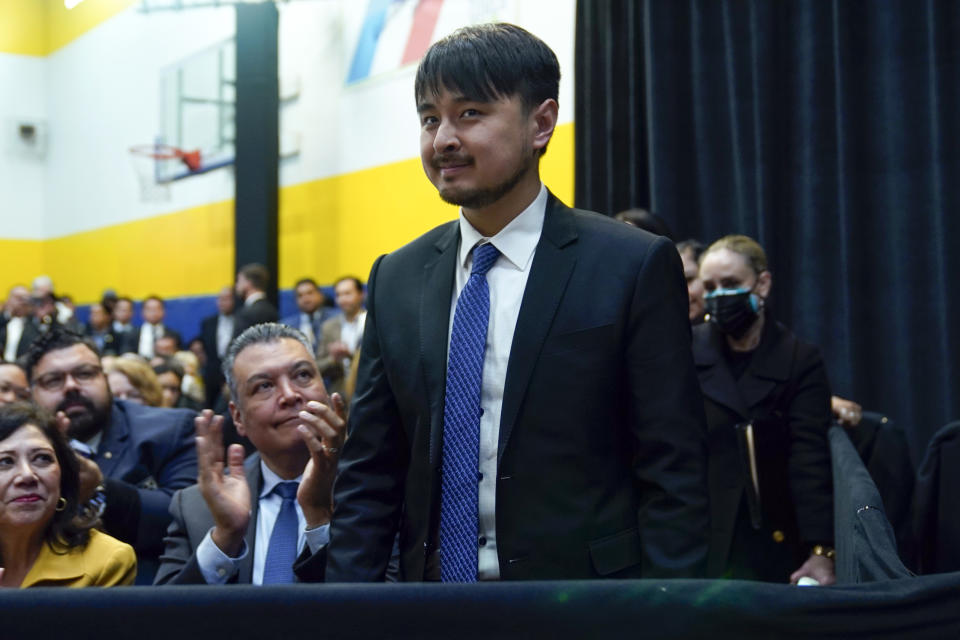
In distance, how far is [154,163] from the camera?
12.0 m

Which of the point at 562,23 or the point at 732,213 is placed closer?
the point at 732,213

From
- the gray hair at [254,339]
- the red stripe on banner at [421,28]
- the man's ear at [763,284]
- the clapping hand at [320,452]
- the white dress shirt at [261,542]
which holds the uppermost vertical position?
the red stripe on banner at [421,28]

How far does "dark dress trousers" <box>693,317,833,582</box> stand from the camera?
9.90 feet

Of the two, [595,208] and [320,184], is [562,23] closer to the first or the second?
[595,208]

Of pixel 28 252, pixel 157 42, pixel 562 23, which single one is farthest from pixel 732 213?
pixel 28 252

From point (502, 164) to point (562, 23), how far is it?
5599 mm

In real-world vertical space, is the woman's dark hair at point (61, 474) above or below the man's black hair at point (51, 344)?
below

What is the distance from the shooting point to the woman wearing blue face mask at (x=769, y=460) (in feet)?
9.73

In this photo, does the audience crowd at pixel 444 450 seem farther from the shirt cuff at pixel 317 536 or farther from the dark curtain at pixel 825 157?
the dark curtain at pixel 825 157

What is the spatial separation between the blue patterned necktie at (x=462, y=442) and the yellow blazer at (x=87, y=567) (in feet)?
3.62

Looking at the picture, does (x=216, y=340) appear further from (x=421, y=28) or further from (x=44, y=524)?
(x=44, y=524)

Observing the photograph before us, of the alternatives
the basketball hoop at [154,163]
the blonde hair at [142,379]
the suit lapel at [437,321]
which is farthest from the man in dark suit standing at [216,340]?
the suit lapel at [437,321]

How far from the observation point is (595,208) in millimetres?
6121

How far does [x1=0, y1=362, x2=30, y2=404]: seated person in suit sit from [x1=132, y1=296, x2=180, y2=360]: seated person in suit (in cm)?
644
